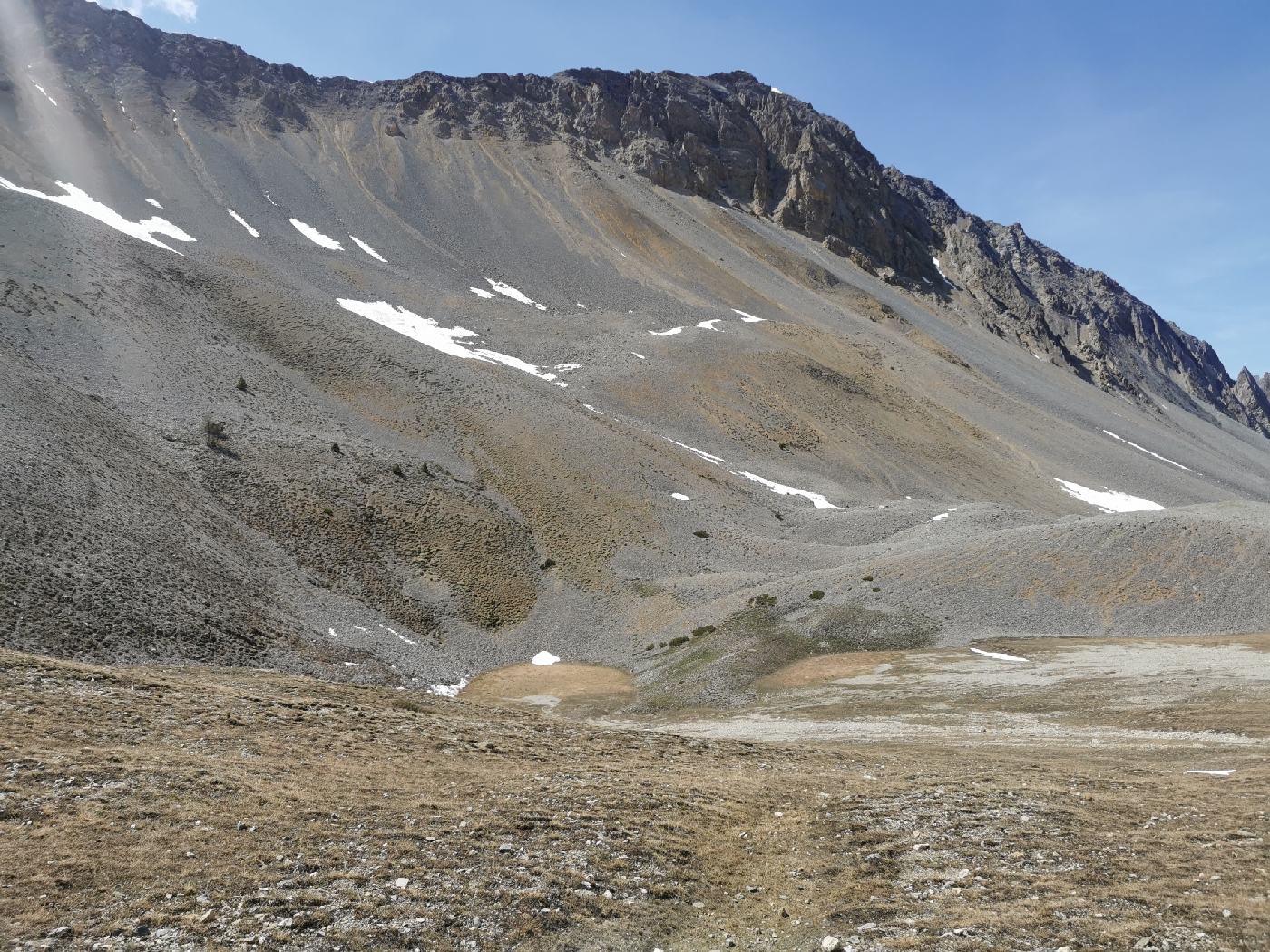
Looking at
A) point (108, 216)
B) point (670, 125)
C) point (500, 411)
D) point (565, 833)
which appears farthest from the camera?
point (670, 125)

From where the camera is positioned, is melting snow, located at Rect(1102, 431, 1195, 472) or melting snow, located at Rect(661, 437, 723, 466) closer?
melting snow, located at Rect(661, 437, 723, 466)

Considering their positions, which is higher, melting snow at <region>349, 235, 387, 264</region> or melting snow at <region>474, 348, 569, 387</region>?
melting snow at <region>349, 235, 387, 264</region>

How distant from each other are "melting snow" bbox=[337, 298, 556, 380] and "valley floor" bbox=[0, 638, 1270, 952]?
6415 cm

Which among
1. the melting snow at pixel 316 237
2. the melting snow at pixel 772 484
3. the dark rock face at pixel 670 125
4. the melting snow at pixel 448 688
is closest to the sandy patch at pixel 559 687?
the melting snow at pixel 448 688

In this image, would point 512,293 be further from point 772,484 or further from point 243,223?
point 772,484

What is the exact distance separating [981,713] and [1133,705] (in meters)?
4.30

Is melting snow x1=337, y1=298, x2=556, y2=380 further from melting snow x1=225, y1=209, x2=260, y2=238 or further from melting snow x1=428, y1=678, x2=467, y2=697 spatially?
melting snow x1=428, y1=678, x2=467, y2=697

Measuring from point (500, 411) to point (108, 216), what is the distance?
57749 millimetres

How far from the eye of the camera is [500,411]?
6662cm

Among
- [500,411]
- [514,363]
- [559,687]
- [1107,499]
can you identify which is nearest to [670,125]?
[514,363]

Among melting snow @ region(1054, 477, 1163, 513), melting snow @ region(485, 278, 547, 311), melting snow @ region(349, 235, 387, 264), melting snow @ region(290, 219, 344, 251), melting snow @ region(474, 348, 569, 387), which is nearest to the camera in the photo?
melting snow @ region(474, 348, 569, 387)

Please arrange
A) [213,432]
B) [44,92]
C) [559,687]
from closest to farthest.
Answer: [559,687] → [213,432] → [44,92]

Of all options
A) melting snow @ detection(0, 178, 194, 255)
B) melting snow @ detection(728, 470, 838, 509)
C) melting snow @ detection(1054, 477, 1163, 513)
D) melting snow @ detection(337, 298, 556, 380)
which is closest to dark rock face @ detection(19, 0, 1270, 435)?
melting snow @ detection(0, 178, 194, 255)

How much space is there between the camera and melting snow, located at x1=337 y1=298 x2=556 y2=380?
81812 millimetres
